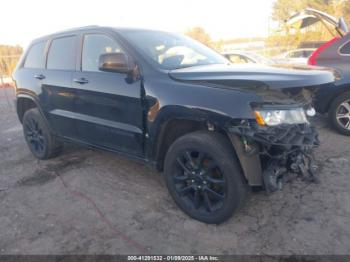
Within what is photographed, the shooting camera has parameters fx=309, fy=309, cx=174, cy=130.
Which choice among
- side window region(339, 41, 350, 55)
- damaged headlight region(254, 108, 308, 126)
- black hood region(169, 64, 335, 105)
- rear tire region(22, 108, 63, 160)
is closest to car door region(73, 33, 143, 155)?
black hood region(169, 64, 335, 105)

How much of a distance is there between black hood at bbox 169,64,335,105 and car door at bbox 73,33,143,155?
2.42ft

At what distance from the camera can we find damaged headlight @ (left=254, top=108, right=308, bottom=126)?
7.82ft

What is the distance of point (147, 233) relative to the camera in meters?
2.80

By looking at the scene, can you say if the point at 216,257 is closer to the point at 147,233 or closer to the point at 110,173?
the point at 147,233

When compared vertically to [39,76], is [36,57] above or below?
above

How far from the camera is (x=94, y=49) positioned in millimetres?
3619

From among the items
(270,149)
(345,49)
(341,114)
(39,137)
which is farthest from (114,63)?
(345,49)

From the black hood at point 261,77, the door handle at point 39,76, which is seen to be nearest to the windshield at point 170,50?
the black hood at point 261,77

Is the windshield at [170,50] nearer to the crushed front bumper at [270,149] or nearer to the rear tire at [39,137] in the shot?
the crushed front bumper at [270,149]

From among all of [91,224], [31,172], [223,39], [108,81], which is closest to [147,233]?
[91,224]

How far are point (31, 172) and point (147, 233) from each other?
2.40 metres

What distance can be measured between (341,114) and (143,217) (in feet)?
12.5

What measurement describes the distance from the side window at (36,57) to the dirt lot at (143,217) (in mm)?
1545

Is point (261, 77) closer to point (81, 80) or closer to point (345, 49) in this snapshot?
point (81, 80)
